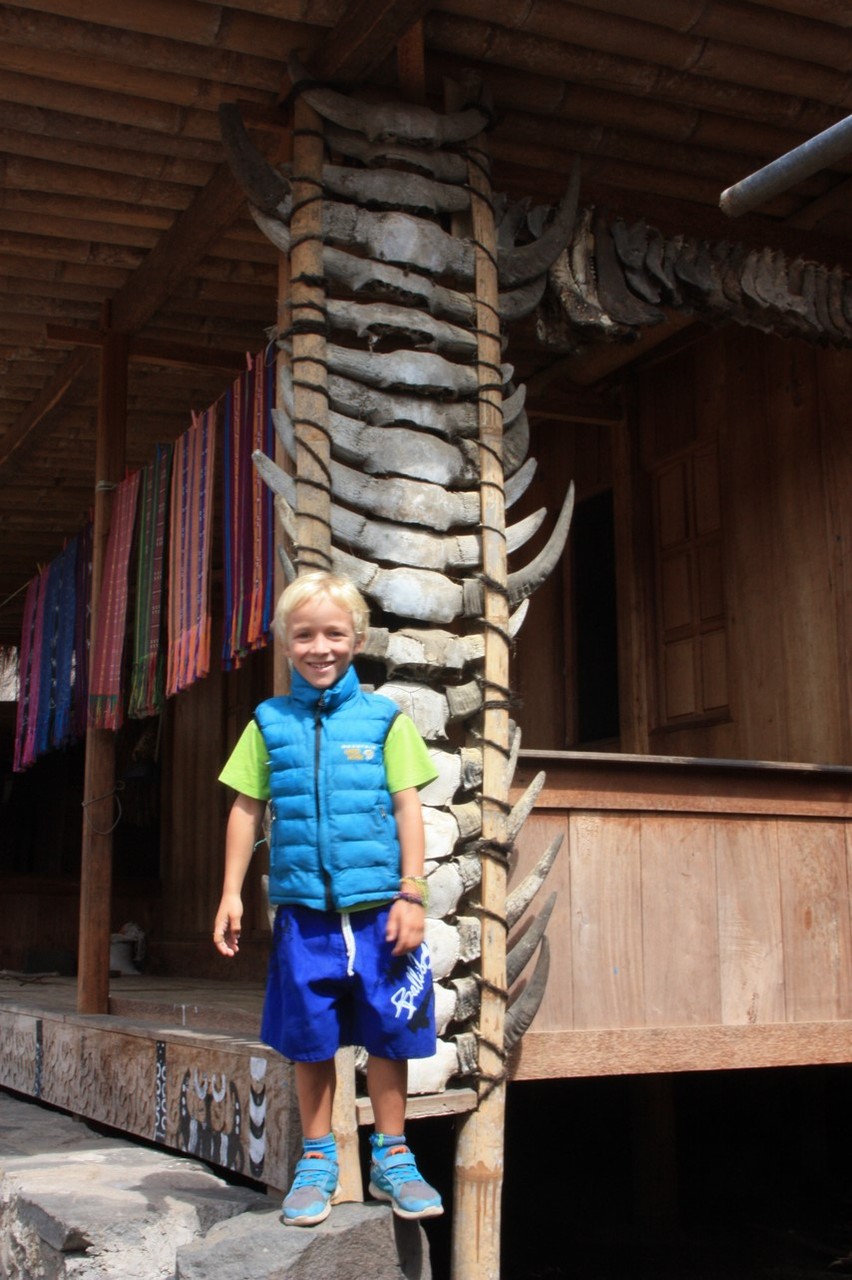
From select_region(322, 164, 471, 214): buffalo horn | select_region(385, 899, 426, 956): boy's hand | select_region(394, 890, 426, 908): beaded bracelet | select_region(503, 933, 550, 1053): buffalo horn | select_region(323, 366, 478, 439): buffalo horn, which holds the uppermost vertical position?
select_region(322, 164, 471, 214): buffalo horn

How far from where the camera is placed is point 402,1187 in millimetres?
3506

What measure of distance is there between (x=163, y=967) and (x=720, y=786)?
22.2ft

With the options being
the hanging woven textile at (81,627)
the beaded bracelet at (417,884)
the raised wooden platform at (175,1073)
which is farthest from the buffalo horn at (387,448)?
the hanging woven textile at (81,627)

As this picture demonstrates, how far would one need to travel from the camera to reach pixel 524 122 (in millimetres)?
5508

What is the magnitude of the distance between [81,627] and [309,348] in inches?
180

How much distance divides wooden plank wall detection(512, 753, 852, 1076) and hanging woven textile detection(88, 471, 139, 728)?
2.75 m

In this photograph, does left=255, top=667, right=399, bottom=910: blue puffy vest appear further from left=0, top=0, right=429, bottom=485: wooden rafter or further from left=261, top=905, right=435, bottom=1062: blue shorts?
left=0, top=0, right=429, bottom=485: wooden rafter

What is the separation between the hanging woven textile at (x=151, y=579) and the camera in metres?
7.05

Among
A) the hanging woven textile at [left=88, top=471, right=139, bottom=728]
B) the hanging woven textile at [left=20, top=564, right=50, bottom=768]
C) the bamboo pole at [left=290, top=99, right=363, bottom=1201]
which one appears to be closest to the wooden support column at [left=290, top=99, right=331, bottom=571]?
the bamboo pole at [left=290, top=99, right=363, bottom=1201]

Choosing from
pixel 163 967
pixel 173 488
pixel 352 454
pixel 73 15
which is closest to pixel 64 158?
pixel 73 15

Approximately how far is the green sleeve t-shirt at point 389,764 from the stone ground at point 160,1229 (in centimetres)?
107

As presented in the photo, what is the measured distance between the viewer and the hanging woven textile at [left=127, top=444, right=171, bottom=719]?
7.05 metres

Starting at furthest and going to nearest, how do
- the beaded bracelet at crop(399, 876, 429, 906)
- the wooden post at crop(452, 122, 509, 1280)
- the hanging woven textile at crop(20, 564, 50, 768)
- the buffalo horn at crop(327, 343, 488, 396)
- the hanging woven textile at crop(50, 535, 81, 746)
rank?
the hanging woven textile at crop(20, 564, 50, 768) < the hanging woven textile at crop(50, 535, 81, 746) < the buffalo horn at crop(327, 343, 488, 396) < the wooden post at crop(452, 122, 509, 1280) < the beaded bracelet at crop(399, 876, 429, 906)

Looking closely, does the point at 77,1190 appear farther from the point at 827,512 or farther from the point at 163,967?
the point at 163,967
